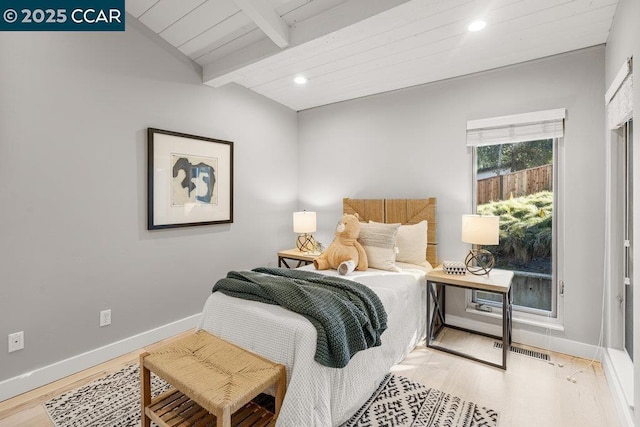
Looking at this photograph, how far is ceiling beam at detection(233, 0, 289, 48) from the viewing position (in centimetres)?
208

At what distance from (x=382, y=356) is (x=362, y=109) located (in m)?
2.68

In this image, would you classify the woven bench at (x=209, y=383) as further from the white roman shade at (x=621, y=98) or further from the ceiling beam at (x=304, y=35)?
the white roman shade at (x=621, y=98)

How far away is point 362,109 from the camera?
3.68 m

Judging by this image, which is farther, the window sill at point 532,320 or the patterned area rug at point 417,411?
the window sill at point 532,320

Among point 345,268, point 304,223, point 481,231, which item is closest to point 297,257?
point 304,223

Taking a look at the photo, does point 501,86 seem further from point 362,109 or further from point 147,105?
point 147,105

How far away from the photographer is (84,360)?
2357 mm

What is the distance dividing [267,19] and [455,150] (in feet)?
6.67

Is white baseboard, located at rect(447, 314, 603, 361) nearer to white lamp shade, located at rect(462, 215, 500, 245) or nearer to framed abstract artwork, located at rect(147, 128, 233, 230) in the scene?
white lamp shade, located at rect(462, 215, 500, 245)

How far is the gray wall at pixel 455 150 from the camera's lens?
2.46 metres

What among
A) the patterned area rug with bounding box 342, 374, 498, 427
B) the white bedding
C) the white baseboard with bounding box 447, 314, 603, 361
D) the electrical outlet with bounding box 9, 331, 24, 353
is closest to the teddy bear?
the white bedding

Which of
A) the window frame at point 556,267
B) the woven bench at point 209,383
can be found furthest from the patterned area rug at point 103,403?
the window frame at point 556,267

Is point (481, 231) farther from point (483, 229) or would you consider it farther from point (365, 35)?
point (365, 35)

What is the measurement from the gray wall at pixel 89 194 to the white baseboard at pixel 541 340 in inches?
100
